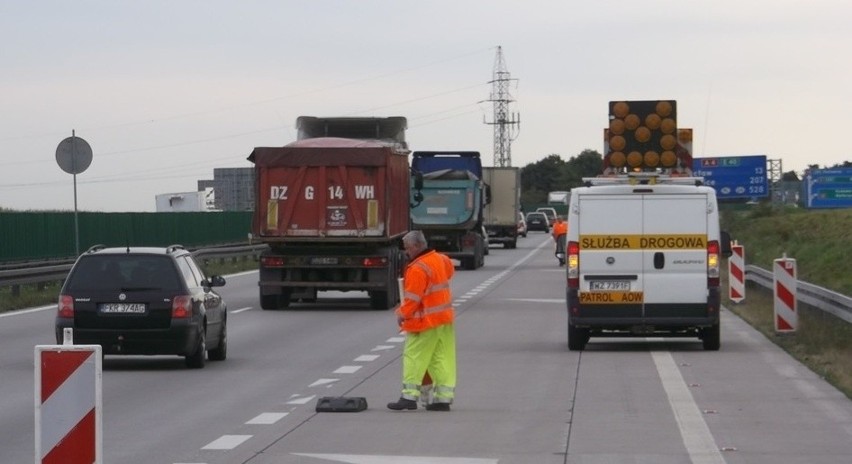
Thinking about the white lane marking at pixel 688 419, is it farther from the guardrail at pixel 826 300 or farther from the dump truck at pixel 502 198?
the dump truck at pixel 502 198

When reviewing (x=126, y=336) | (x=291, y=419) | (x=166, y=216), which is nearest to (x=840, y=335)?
(x=126, y=336)

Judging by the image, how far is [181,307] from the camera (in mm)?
19484

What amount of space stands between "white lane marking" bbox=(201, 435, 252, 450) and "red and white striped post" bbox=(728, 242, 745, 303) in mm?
20481

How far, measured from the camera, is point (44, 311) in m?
32.8

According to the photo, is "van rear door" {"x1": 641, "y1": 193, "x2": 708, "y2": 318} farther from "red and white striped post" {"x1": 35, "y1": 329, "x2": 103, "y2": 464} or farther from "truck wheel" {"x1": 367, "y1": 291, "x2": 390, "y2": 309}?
"red and white striped post" {"x1": 35, "y1": 329, "x2": 103, "y2": 464}

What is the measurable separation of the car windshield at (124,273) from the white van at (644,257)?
4.99 m

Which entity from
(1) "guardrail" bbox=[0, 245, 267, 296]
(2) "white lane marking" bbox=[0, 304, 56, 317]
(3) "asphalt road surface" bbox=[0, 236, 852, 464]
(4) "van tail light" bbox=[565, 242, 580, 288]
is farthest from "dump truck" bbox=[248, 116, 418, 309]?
(4) "van tail light" bbox=[565, 242, 580, 288]

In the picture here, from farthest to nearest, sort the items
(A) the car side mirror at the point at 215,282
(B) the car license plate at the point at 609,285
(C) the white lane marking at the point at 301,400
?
(B) the car license plate at the point at 609,285 → (A) the car side mirror at the point at 215,282 → (C) the white lane marking at the point at 301,400

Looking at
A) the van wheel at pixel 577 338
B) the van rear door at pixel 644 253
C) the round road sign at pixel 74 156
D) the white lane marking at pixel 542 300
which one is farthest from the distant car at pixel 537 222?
the van rear door at pixel 644 253

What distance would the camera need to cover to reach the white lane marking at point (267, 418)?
14.5 m

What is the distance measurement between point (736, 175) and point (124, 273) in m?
45.9

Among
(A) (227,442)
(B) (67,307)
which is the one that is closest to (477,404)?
(A) (227,442)

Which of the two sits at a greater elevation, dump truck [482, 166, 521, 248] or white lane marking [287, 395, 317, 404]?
dump truck [482, 166, 521, 248]

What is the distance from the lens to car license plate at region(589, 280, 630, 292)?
2202cm
